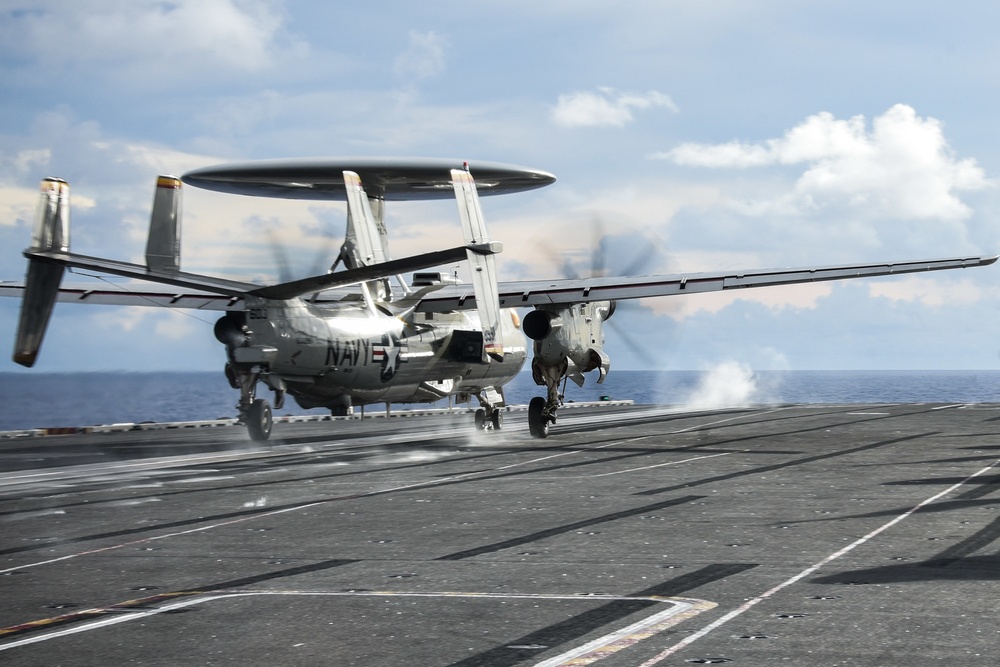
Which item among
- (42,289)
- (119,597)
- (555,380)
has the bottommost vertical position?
(119,597)

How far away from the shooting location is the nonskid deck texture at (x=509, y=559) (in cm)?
A: 915

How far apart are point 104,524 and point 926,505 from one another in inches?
513

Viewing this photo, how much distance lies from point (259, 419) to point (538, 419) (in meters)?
8.77

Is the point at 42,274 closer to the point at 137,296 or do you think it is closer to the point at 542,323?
the point at 137,296

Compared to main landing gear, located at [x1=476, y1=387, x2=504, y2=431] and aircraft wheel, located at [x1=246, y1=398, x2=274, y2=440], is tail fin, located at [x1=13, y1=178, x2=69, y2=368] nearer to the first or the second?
aircraft wheel, located at [x1=246, y1=398, x2=274, y2=440]

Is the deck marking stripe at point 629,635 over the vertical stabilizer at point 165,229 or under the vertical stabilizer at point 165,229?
under

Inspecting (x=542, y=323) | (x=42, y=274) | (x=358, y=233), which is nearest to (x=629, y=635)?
(x=42, y=274)

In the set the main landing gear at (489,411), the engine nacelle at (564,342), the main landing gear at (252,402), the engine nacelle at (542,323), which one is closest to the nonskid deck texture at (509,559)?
the main landing gear at (252,402)

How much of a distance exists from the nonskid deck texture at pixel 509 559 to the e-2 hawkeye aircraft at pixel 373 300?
3414 millimetres

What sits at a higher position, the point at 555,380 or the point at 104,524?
the point at 555,380

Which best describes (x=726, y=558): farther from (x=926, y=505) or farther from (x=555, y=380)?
(x=555, y=380)

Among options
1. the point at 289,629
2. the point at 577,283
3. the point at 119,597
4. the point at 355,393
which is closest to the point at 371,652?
the point at 289,629

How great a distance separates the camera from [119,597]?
11461 millimetres

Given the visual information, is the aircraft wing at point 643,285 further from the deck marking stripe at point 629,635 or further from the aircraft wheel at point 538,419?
the deck marking stripe at point 629,635
